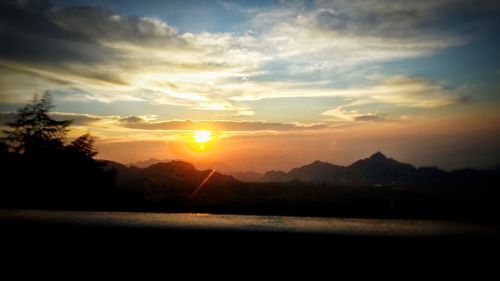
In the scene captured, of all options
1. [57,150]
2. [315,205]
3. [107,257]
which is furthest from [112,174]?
[107,257]

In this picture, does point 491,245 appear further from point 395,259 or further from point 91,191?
point 91,191

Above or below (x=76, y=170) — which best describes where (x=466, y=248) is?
below

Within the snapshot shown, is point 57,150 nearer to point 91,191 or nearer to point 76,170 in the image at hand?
point 76,170

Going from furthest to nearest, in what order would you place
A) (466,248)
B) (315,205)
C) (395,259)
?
1. (315,205)
2. (466,248)
3. (395,259)

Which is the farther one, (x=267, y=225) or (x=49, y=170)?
(x=49, y=170)

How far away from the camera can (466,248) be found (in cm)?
4241

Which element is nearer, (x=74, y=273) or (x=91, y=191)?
(x=74, y=273)

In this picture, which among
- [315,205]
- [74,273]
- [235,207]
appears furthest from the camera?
[315,205]

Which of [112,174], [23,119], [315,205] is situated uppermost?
[23,119]

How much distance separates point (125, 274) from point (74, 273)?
3.11 metres

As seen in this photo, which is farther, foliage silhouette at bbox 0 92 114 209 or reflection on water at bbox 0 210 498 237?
foliage silhouette at bbox 0 92 114 209

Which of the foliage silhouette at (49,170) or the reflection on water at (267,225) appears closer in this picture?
the reflection on water at (267,225)

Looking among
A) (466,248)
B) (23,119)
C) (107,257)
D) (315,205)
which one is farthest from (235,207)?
(107,257)

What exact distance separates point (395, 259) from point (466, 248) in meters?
15.4
